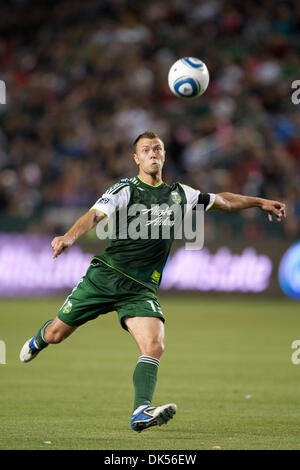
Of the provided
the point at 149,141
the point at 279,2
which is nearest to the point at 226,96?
the point at 279,2

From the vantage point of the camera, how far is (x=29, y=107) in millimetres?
24625

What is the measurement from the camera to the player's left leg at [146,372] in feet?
21.2

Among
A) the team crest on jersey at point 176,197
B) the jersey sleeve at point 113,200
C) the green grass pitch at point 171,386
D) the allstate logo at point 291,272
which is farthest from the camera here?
the allstate logo at point 291,272

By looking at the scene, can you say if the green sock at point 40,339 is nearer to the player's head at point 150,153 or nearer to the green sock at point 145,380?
the green sock at point 145,380

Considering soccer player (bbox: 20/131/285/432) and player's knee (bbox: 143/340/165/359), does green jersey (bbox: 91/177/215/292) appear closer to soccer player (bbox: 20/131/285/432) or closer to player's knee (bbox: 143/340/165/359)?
soccer player (bbox: 20/131/285/432)

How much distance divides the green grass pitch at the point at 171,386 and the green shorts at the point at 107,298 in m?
0.93

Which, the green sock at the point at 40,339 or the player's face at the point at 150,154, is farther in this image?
the green sock at the point at 40,339

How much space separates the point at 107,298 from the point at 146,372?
2.81 ft

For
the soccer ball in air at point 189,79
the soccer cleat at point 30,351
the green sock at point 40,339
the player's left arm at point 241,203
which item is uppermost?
the soccer ball in air at point 189,79

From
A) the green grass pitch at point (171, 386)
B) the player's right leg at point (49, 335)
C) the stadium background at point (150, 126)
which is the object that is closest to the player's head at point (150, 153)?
the player's right leg at point (49, 335)

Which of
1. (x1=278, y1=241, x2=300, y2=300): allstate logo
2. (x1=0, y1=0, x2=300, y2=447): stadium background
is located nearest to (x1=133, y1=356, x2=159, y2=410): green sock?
(x1=0, y1=0, x2=300, y2=447): stadium background

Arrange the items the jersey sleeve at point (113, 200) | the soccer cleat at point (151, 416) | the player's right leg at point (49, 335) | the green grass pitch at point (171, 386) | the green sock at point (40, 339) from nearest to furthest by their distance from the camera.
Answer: the soccer cleat at point (151, 416), the green grass pitch at point (171, 386), the jersey sleeve at point (113, 200), the player's right leg at point (49, 335), the green sock at point (40, 339)

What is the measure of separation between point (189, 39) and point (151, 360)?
1934 centimetres

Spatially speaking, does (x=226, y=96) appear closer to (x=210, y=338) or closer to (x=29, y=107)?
(x=29, y=107)
